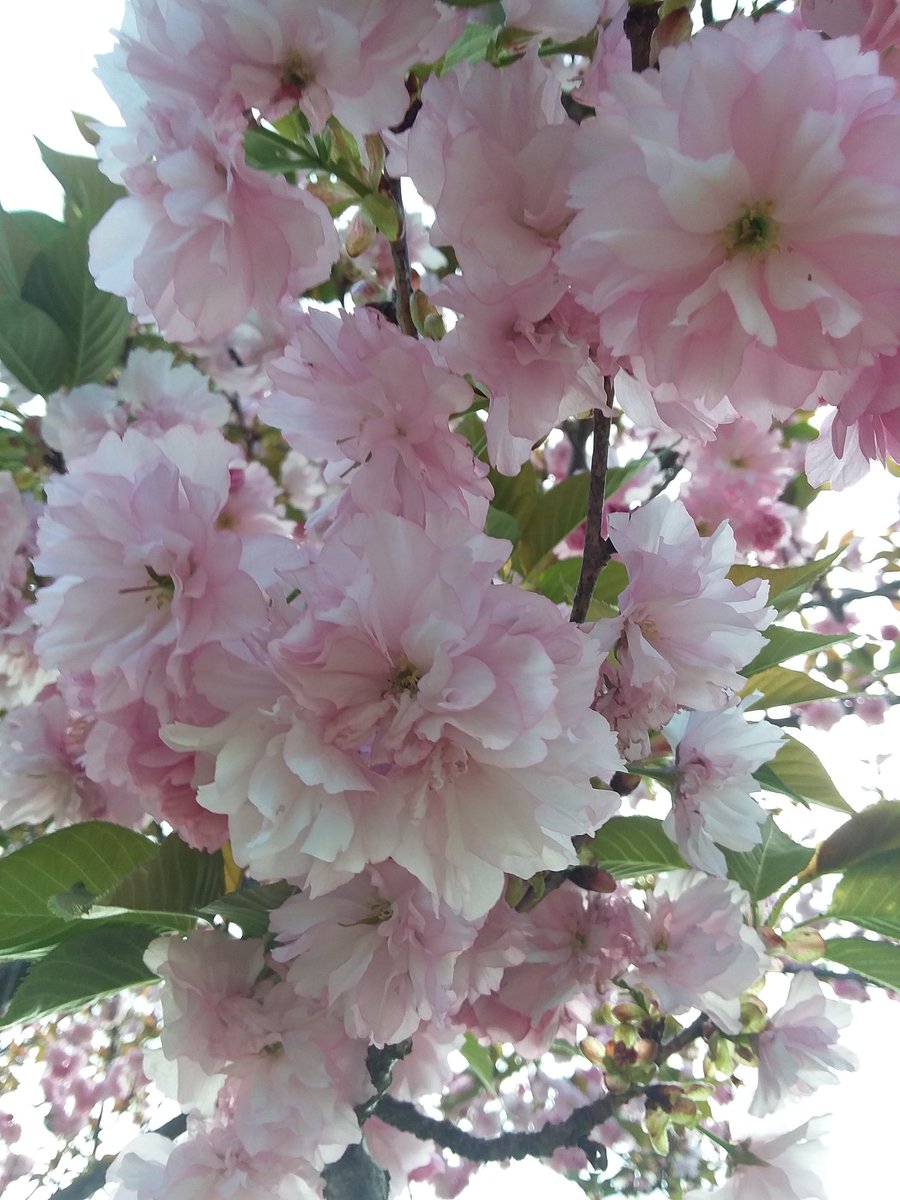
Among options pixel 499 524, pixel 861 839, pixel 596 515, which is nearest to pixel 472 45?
pixel 596 515

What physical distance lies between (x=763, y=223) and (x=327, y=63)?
188 mm

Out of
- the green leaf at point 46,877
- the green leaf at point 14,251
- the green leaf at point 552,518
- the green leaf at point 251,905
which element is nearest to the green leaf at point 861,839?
the green leaf at point 552,518

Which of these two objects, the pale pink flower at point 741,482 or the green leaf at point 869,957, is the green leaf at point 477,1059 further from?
the pale pink flower at point 741,482

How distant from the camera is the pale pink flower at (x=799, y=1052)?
0.68 m

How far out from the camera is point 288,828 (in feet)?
1.13

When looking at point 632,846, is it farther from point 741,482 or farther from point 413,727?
point 741,482

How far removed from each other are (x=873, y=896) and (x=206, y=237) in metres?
0.71

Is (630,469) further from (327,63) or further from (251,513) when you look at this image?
(327,63)

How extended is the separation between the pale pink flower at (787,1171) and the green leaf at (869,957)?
0.17m

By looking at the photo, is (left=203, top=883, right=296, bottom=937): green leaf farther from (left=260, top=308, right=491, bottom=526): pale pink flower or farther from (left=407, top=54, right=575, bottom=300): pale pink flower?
(left=407, top=54, right=575, bottom=300): pale pink flower

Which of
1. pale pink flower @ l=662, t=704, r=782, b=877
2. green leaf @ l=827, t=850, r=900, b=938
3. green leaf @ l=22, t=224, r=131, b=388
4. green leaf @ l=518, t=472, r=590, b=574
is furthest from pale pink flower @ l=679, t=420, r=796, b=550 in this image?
green leaf @ l=22, t=224, r=131, b=388

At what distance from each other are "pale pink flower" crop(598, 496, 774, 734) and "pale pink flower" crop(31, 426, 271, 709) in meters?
0.18

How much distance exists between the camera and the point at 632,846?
2.21 feet

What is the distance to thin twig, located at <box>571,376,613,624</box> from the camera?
412 mm
